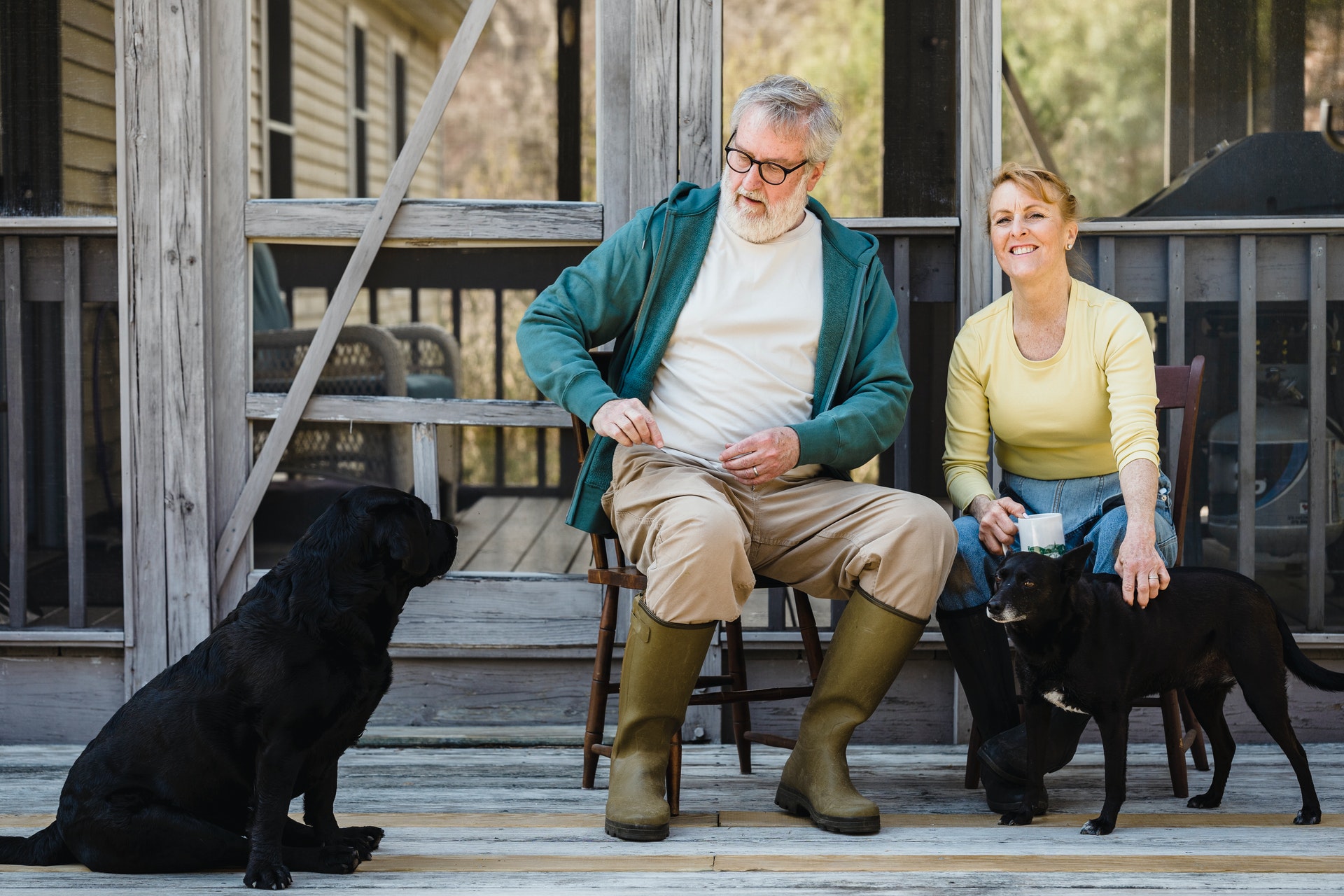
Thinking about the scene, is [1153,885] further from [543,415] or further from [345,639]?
[543,415]

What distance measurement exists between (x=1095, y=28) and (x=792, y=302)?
1206 mm

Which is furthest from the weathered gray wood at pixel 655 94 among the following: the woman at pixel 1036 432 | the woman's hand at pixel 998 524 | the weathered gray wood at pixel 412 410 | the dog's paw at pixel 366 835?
the dog's paw at pixel 366 835

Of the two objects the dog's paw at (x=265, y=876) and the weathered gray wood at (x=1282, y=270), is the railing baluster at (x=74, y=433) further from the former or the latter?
the weathered gray wood at (x=1282, y=270)

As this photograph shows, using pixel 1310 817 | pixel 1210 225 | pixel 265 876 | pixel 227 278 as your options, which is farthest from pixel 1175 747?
pixel 227 278

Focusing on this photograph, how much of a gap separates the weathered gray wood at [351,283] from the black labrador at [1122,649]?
1730 mm

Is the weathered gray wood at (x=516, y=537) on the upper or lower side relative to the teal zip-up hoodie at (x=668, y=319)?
lower

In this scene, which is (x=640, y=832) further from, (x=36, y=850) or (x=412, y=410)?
(x=412, y=410)

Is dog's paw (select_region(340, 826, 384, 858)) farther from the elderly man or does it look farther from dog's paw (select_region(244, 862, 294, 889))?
the elderly man

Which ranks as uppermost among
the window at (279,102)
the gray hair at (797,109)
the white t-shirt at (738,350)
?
the window at (279,102)

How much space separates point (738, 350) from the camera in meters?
2.49

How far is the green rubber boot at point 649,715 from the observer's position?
7.10 ft

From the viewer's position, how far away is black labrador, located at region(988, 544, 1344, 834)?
6.98 feet

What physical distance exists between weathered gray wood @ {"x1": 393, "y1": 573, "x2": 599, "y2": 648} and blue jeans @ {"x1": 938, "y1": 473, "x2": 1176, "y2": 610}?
3.32 feet

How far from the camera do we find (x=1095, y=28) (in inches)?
117
